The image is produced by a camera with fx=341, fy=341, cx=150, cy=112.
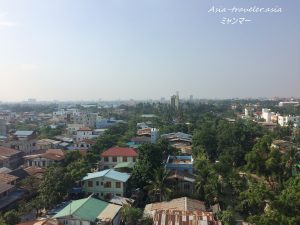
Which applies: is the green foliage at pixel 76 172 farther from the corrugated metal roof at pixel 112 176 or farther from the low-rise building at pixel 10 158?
the low-rise building at pixel 10 158

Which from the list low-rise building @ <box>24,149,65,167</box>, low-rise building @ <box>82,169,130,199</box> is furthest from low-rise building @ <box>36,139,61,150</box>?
low-rise building @ <box>82,169,130,199</box>

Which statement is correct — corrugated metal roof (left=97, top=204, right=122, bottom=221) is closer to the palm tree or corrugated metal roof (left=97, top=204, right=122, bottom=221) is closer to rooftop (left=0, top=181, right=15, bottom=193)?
the palm tree

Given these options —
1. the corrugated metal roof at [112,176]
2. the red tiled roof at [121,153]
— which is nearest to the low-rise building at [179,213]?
the corrugated metal roof at [112,176]

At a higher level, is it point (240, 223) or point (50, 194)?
point (50, 194)

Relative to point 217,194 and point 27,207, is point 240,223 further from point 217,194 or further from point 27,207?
point 27,207

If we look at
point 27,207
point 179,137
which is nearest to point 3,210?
point 27,207

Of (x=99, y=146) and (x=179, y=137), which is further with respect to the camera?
(x=179, y=137)
